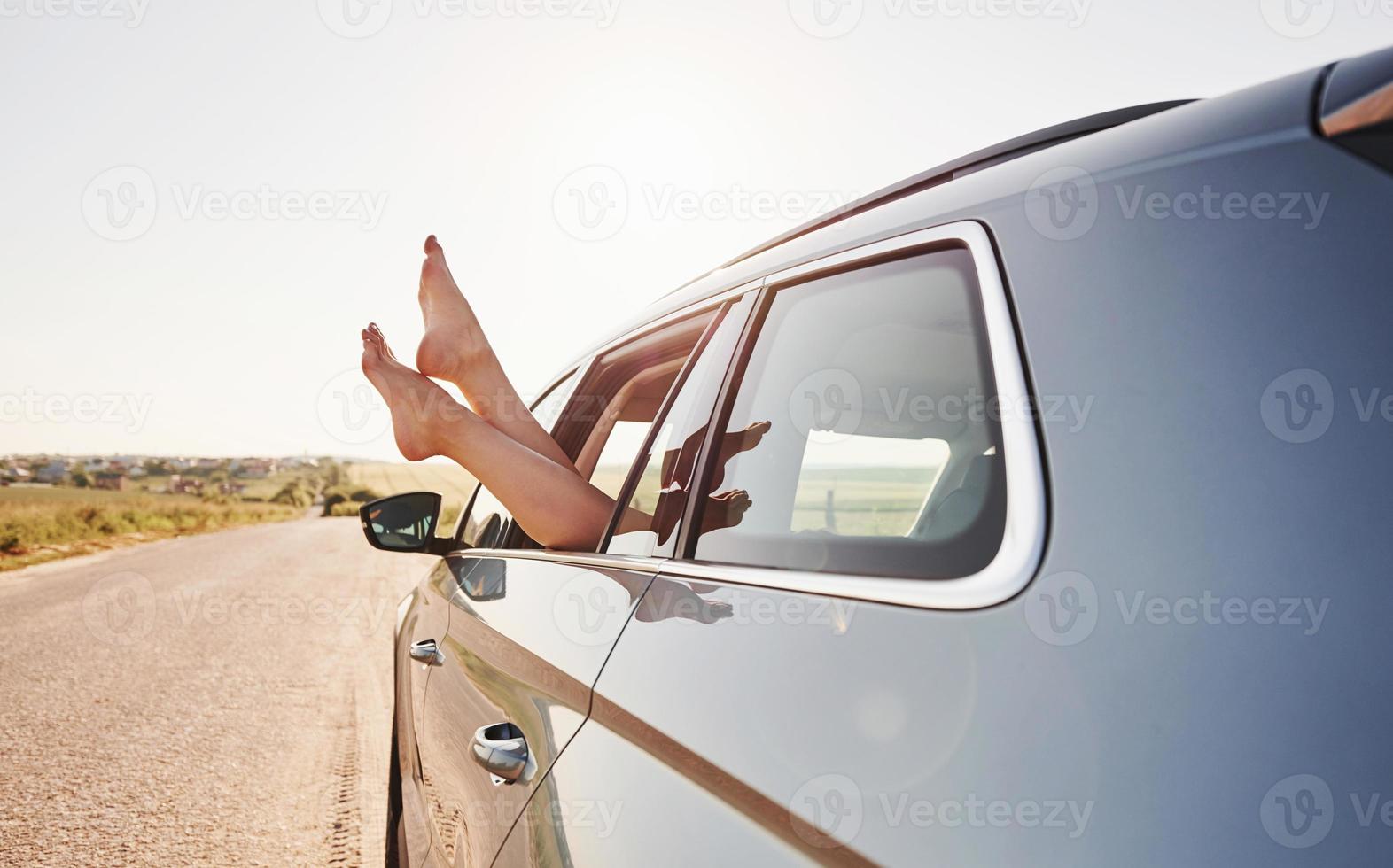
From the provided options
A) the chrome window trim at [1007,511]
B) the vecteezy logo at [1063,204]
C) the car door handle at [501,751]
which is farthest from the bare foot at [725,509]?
the vecteezy logo at [1063,204]

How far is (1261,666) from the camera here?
1.86 ft

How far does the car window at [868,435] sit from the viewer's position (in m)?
0.89

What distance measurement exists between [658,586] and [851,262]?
544 millimetres

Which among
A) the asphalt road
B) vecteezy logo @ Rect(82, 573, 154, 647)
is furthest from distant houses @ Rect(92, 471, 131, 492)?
the asphalt road

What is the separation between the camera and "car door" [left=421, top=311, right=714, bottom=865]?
1.26 meters

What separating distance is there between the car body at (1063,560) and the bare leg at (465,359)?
5.17 feet

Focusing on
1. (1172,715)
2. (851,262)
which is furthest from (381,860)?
(1172,715)

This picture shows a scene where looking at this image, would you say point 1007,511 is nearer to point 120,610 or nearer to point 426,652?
point 426,652
